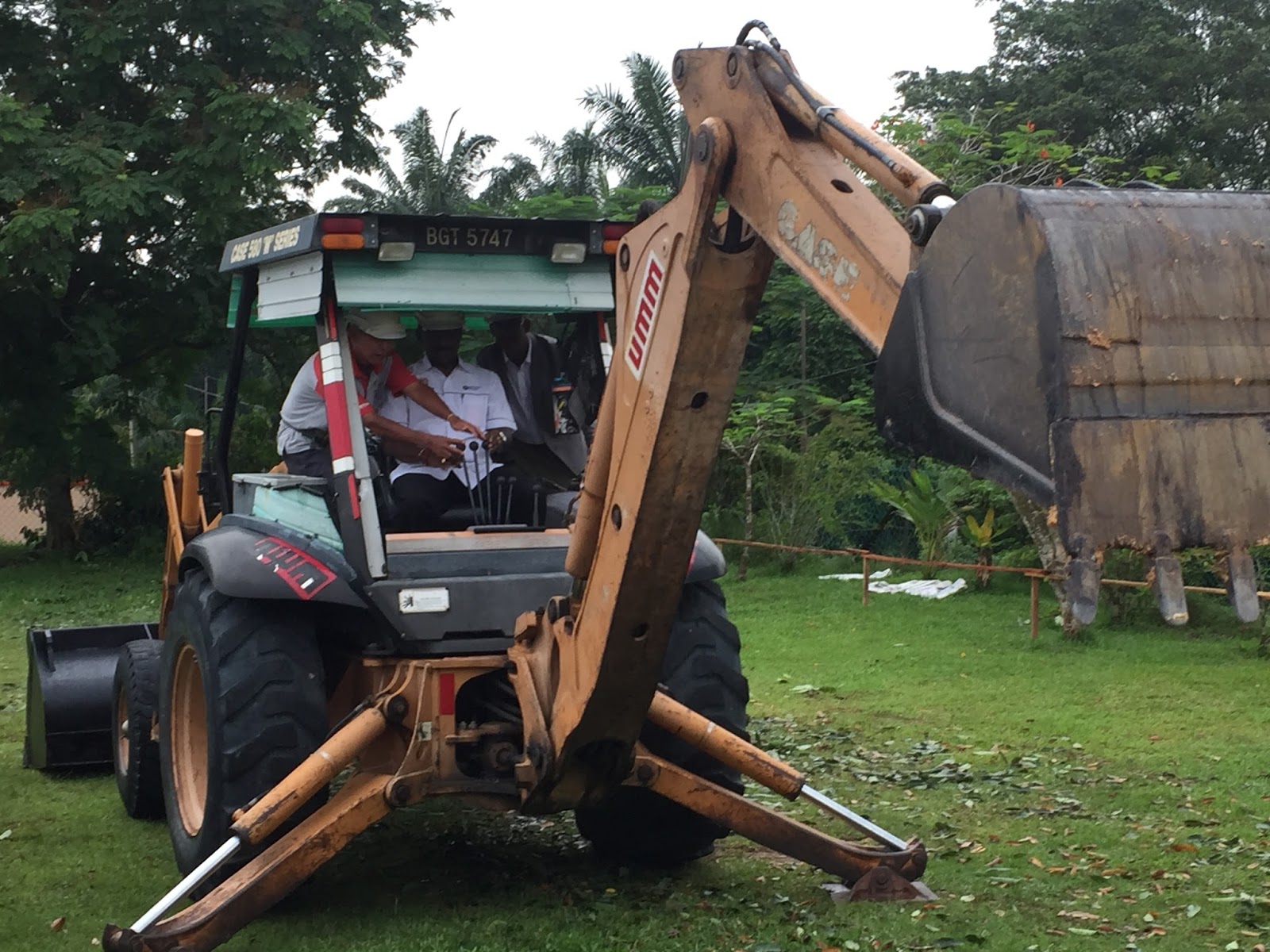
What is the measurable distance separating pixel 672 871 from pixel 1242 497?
3.76 metres

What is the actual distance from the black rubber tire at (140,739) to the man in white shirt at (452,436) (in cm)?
186

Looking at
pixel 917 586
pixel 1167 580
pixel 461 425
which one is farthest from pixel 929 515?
pixel 1167 580

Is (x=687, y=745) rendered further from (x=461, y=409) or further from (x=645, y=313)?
(x=645, y=313)

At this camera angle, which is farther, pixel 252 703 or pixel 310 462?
pixel 310 462

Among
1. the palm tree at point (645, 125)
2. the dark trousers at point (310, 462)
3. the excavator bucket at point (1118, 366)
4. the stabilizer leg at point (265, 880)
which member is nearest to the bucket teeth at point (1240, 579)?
the excavator bucket at point (1118, 366)

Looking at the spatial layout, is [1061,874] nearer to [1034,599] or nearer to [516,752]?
[516,752]

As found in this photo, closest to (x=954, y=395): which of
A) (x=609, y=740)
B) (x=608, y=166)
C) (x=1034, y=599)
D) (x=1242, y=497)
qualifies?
(x=1242, y=497)

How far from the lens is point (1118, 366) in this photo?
125 inches

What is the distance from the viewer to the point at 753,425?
19.5 metres

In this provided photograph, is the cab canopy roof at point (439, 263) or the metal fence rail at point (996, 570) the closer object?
the cab canopy roof at point (439, 263)

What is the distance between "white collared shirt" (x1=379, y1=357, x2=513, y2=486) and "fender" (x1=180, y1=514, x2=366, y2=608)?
61cm

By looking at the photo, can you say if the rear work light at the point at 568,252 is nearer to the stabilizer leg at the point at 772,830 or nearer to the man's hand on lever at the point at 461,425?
the man's hand on lever at the point at 461,425

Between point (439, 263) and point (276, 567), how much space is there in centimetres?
128

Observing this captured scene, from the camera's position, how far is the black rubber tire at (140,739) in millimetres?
7547
